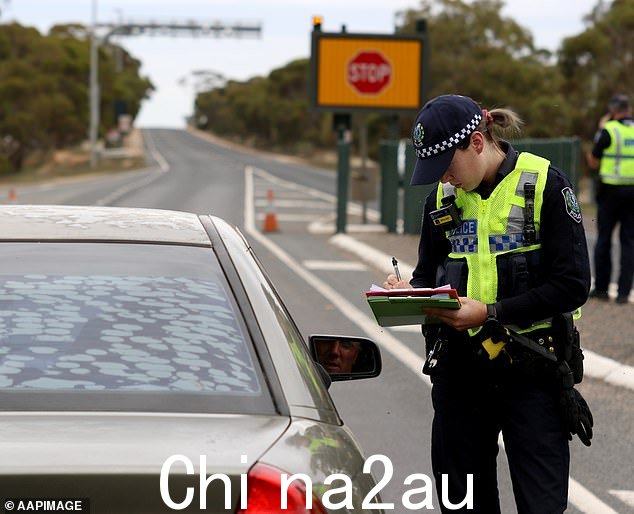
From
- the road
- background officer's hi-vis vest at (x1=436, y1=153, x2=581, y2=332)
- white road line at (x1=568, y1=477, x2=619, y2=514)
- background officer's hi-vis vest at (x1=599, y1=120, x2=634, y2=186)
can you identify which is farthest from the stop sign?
background officer's hi-vis vest at (x1=436, y1=153, x2=581, y2=332)

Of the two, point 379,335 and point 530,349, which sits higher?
point 530,349

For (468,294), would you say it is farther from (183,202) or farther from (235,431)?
(183,202)

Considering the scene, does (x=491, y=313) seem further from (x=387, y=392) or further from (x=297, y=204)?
(x=297, y=204)

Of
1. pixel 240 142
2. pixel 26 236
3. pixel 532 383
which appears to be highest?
pixel 26 236

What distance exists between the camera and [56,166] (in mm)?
86188

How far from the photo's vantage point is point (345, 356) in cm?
439

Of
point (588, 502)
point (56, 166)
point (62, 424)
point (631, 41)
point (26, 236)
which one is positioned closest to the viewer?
point (62, 424)

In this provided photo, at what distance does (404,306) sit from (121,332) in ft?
3.02

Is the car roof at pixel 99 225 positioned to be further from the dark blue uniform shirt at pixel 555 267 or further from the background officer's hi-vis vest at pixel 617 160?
the background officer's hi-vis vest at pixel 617 160

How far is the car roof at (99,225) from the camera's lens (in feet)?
12.8

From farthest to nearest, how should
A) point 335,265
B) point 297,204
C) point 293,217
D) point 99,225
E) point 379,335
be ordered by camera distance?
point 297,204 → point 293,217 → point 335,265 → point 379,335 → point 99,225

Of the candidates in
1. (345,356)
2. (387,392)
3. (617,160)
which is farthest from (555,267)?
(617,160)

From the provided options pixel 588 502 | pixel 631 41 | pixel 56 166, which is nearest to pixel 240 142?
pixel 56 166

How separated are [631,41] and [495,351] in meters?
48.4
